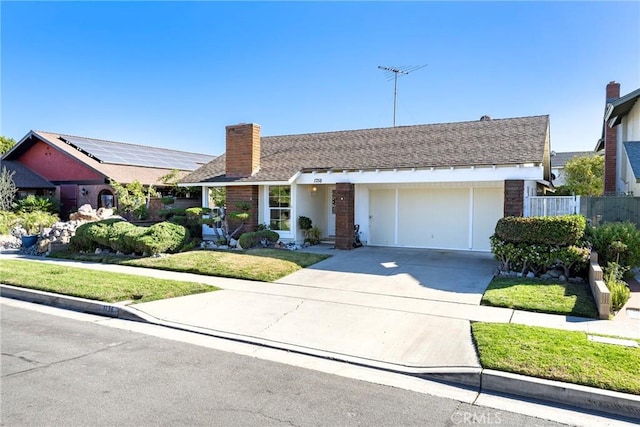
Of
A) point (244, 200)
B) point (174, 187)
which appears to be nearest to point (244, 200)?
point (244, 200)

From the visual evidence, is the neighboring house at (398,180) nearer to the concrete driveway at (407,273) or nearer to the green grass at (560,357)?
the concrete driveway at (407,273)

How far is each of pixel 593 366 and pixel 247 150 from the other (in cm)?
1386

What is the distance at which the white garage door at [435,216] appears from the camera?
14.1 m

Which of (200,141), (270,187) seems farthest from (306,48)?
(200,141)

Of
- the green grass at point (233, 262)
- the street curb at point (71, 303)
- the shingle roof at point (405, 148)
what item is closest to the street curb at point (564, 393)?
the street curb at point (71, 303)

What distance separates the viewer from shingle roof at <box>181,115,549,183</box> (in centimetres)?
1313

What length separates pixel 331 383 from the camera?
4.74 meters

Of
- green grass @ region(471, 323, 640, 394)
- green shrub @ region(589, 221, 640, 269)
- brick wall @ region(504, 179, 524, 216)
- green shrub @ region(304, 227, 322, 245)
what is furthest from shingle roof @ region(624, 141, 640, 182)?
green shrub @ region(304, 227, 322, 245)

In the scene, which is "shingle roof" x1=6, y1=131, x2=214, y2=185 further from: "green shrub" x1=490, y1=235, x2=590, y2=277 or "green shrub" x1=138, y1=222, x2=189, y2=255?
"green shrub" x1=490, y1=235, x2=590, y2=277

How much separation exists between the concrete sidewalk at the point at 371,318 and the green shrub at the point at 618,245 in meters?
2.52

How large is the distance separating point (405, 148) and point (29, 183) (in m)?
23.2

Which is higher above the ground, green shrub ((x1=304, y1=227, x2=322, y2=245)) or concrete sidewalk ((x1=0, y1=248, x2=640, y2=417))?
green shrub ((x1=304, y1=227, x2=322, y2=245))

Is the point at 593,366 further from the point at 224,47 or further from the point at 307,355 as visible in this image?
the point at 224,47

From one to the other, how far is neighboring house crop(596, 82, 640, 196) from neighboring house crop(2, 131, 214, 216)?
21989 millimetres
